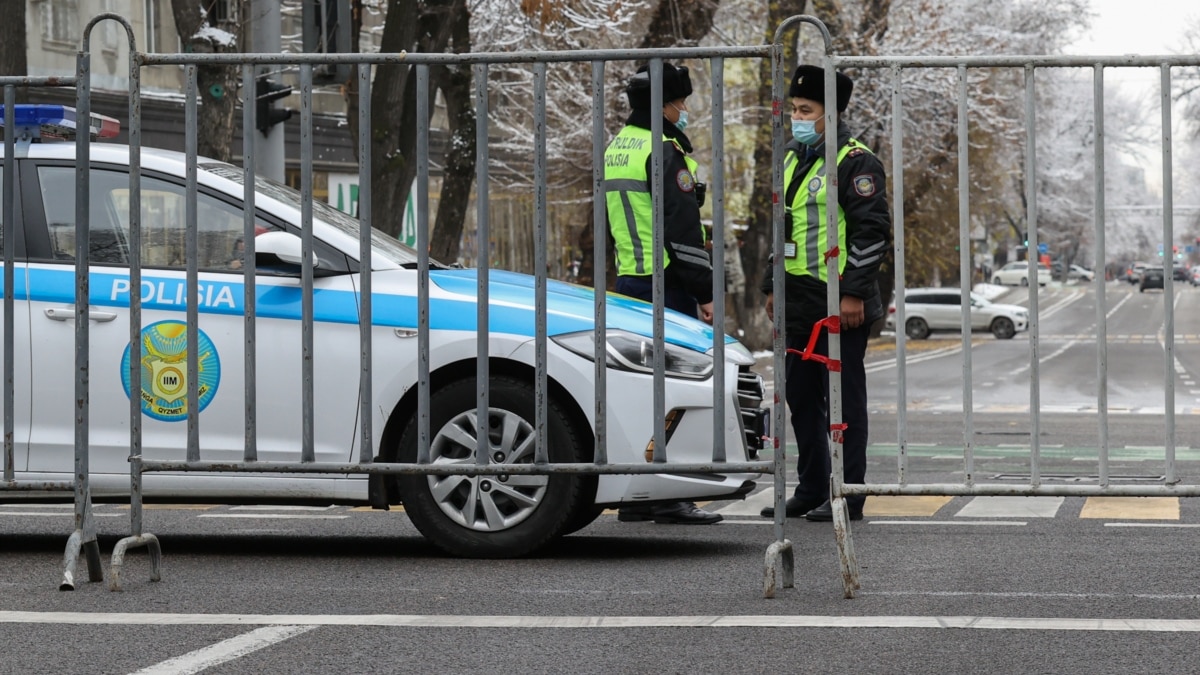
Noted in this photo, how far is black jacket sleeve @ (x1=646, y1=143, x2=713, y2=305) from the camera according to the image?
781 cm

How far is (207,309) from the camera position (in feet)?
22.7

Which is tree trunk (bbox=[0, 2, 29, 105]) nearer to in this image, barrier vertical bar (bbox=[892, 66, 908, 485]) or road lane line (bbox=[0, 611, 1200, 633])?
road lane line (bbox=[0, 611, 1200, 633])

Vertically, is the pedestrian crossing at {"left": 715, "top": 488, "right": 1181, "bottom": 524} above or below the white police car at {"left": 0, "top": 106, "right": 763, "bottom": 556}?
below

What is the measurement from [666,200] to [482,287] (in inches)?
59.4

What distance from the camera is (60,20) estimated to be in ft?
93.2

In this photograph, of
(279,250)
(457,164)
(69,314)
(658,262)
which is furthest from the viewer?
(457,164)

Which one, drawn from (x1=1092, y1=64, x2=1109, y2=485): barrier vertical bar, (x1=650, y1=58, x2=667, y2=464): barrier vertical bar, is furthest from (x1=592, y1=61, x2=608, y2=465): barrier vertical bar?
(x1=1092, y1=64, x2=1109, y2=485): barrier vertical bar

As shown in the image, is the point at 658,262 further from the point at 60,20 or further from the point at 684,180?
the point at 60,20

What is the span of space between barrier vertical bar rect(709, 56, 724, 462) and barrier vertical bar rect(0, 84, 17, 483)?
8.48 feet

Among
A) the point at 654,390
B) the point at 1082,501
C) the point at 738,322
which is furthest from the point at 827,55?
the point at 738,322

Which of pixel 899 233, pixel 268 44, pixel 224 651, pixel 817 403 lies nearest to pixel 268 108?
pixel 268 44

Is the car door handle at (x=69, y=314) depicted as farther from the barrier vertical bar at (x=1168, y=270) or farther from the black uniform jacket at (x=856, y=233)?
the barrier vertical bar at (x=1168, y=270)

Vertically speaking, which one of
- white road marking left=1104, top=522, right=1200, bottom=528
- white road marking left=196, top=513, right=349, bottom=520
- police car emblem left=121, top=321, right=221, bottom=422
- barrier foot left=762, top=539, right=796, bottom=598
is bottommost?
white road marking left=196, top=513, right=349, bottom=520

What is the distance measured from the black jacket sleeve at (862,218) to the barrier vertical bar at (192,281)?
2.76 metres
